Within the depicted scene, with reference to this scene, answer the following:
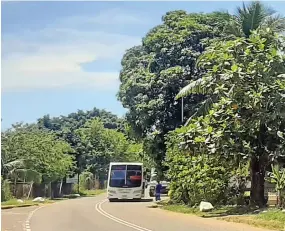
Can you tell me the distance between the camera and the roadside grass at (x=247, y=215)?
18250 millimetres

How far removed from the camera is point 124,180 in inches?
1642

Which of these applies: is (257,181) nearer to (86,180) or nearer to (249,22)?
(249,22)

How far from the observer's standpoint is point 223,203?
27312 mm

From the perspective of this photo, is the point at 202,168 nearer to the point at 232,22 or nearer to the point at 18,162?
the point at 232,22

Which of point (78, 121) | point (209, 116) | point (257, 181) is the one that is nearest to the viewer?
point (209, 116)

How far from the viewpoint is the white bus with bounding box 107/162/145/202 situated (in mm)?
41781

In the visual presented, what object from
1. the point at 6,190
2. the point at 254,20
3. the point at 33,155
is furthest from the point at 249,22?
the point at 33,155

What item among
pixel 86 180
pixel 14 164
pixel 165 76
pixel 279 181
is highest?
pixel 165 76

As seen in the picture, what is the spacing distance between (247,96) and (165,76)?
14.4 m

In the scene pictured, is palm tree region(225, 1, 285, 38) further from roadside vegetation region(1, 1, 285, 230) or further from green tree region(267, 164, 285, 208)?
green tree region(267, 164, 285, 208)

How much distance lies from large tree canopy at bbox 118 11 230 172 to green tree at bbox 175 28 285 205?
12.7m

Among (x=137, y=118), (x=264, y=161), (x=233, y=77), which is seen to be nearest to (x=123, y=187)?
(x=137, y=118)

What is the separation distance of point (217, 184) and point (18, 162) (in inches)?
806

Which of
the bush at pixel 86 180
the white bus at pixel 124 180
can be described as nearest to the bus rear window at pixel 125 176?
the white bus at pixel 124 180
